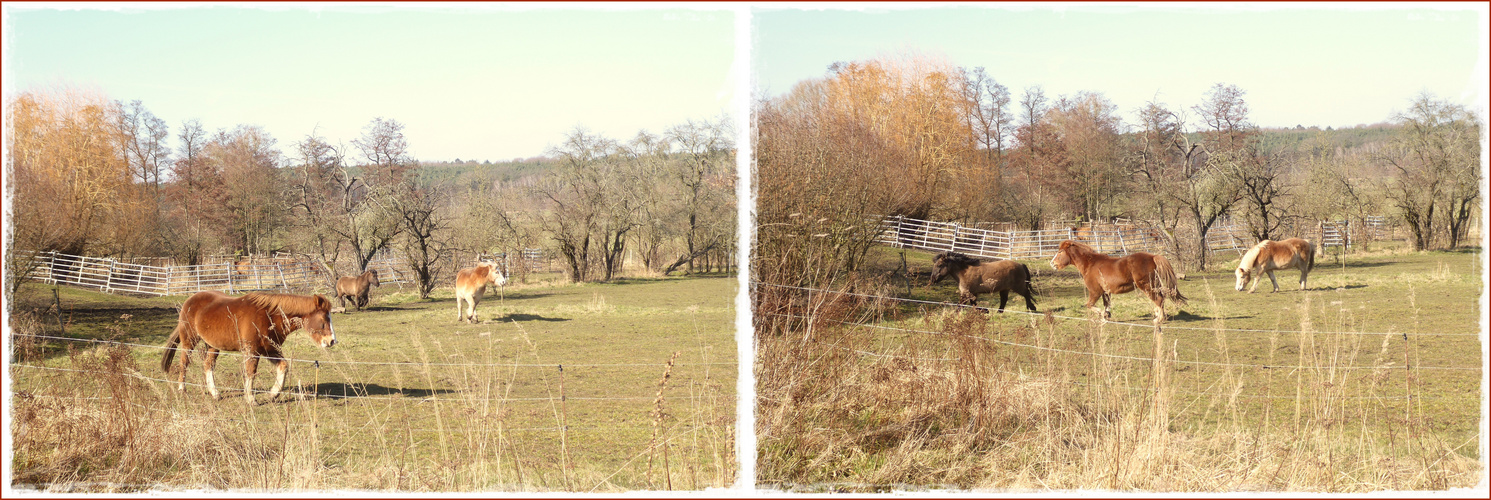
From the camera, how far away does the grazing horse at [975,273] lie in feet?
15.3

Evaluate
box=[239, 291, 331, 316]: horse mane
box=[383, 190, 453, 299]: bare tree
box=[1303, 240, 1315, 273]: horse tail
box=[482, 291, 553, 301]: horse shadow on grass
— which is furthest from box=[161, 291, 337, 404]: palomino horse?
box=[1303, 240, 1315, 273]: horse tail

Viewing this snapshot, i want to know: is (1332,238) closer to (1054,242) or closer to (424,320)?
(1054,242)

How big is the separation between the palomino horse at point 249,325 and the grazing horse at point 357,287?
0.09 m

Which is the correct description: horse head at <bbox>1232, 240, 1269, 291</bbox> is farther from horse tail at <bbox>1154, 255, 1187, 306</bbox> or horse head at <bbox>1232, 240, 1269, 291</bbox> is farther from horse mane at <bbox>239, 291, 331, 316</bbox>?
horse mane at <bbox>239, 291, 331, 316</bbox>

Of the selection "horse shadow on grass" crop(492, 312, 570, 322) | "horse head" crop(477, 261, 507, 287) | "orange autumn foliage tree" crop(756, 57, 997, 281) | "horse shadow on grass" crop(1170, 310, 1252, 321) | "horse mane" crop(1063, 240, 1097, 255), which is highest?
"orange autumn foliage tree" crop(756, 57, 997, 281)

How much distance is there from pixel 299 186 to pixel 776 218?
268 cm

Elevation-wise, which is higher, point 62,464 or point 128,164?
point 128,164

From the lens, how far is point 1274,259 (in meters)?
4.56

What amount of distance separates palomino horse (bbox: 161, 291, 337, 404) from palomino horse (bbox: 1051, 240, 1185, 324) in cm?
449

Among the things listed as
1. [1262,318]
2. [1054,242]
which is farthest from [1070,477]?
[1262,318]

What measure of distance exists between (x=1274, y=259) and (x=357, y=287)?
5.60 m

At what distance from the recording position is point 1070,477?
2.95m

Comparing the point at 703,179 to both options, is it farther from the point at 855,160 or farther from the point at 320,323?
the point at 320,323

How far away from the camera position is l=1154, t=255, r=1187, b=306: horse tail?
15.4 feet
